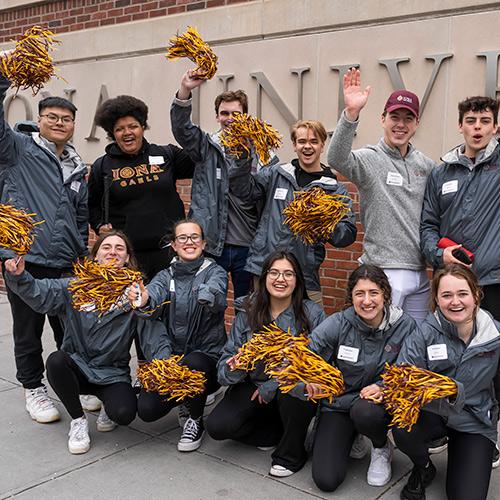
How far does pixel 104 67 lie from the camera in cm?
689

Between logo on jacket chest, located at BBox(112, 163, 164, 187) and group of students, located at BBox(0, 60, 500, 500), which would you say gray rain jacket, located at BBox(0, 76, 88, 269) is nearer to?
group of students, located at BBox(0, 60, 500, 500)

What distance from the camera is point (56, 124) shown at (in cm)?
396

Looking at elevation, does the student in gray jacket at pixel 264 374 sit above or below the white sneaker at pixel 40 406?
above

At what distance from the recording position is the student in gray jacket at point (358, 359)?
10.6ft

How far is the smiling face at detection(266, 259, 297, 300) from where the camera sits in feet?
11.8

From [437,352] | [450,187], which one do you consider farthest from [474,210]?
[437,352]

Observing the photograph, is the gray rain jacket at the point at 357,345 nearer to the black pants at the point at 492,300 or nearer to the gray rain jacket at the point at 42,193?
the black pants at the point at 492,300

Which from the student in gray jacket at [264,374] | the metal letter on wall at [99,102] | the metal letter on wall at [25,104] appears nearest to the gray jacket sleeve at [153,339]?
the student in gray jacket at [264,374]

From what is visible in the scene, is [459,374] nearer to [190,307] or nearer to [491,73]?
[190,307]

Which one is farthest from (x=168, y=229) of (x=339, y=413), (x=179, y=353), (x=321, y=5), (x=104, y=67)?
(x=104, y=67)

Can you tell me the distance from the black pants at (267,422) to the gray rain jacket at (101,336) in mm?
503

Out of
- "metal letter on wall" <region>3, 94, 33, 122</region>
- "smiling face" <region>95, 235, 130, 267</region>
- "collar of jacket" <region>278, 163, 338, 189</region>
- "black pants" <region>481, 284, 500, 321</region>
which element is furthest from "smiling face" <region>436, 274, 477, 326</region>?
"metal letter on wall" <region>3, 94, 33, 122</region>

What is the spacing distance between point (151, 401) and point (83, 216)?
4.57ft

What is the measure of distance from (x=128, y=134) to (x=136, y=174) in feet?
0.88
